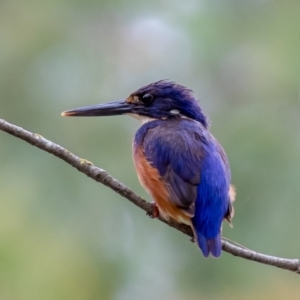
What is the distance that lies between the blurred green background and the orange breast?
29.1 inches

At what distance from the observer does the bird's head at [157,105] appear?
2652 mm

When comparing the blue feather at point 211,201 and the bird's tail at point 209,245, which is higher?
the blue feather at point 211,201

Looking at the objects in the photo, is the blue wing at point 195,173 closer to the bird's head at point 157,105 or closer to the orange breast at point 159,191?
the orange breast at point 159,191

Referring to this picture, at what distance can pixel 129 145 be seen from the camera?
3.24m

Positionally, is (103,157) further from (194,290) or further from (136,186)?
(194,290)

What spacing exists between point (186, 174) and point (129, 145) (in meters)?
1.03

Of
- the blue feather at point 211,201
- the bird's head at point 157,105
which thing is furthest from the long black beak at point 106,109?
the blue feather at point 211,201

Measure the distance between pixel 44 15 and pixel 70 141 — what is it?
94 cm

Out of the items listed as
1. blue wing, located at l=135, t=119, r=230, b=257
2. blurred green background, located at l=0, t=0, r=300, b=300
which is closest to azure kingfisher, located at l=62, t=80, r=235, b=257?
blue wing, located at l=135, t=119, r=230, b=257

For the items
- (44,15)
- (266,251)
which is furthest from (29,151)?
(266,251)

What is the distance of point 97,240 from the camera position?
10.0ft

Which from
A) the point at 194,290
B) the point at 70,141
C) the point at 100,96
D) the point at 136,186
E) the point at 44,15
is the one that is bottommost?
the point at 194,290

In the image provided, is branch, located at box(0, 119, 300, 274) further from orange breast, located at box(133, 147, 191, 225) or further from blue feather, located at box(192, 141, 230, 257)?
orange breast, located at box(133, 147, 191, 225)

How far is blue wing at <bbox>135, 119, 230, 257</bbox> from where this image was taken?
2144 mm
